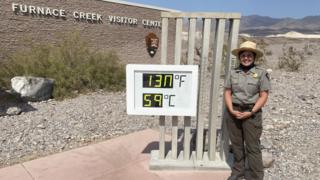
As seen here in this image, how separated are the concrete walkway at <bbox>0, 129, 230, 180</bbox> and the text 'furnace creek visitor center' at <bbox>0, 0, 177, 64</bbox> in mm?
8466

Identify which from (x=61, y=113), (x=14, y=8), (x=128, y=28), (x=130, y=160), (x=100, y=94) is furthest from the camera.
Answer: (x=128, y=28)

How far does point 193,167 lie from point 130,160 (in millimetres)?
934

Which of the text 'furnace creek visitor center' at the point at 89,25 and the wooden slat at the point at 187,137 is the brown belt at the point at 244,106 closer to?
the wooden slat at the point at 187,137

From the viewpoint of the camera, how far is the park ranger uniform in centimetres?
341

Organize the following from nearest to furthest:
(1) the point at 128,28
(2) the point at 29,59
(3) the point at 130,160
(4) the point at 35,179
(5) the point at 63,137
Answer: (4) the point at 35,179 → (3) the point at 130,160 → (5) the point at 63,137 → (2) the point at 29,59 → (1) the point at 128,28

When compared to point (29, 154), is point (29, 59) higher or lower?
higher

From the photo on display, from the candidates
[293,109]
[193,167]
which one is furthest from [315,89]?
[193,167]

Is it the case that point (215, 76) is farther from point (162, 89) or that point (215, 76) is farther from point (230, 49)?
point (162, 89)

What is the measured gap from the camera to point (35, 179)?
3.91 meters

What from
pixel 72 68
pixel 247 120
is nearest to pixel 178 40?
pixel 247 120

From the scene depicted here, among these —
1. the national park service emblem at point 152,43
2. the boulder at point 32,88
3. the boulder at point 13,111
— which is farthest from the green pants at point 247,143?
the national park service emblem at point 152,43

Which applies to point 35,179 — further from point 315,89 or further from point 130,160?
point 315,89

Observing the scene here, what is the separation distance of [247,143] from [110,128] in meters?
3.06

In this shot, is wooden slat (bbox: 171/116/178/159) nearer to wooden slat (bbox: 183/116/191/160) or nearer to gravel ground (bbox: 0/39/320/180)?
wooden slat (bbox: 183/116/191/160)
